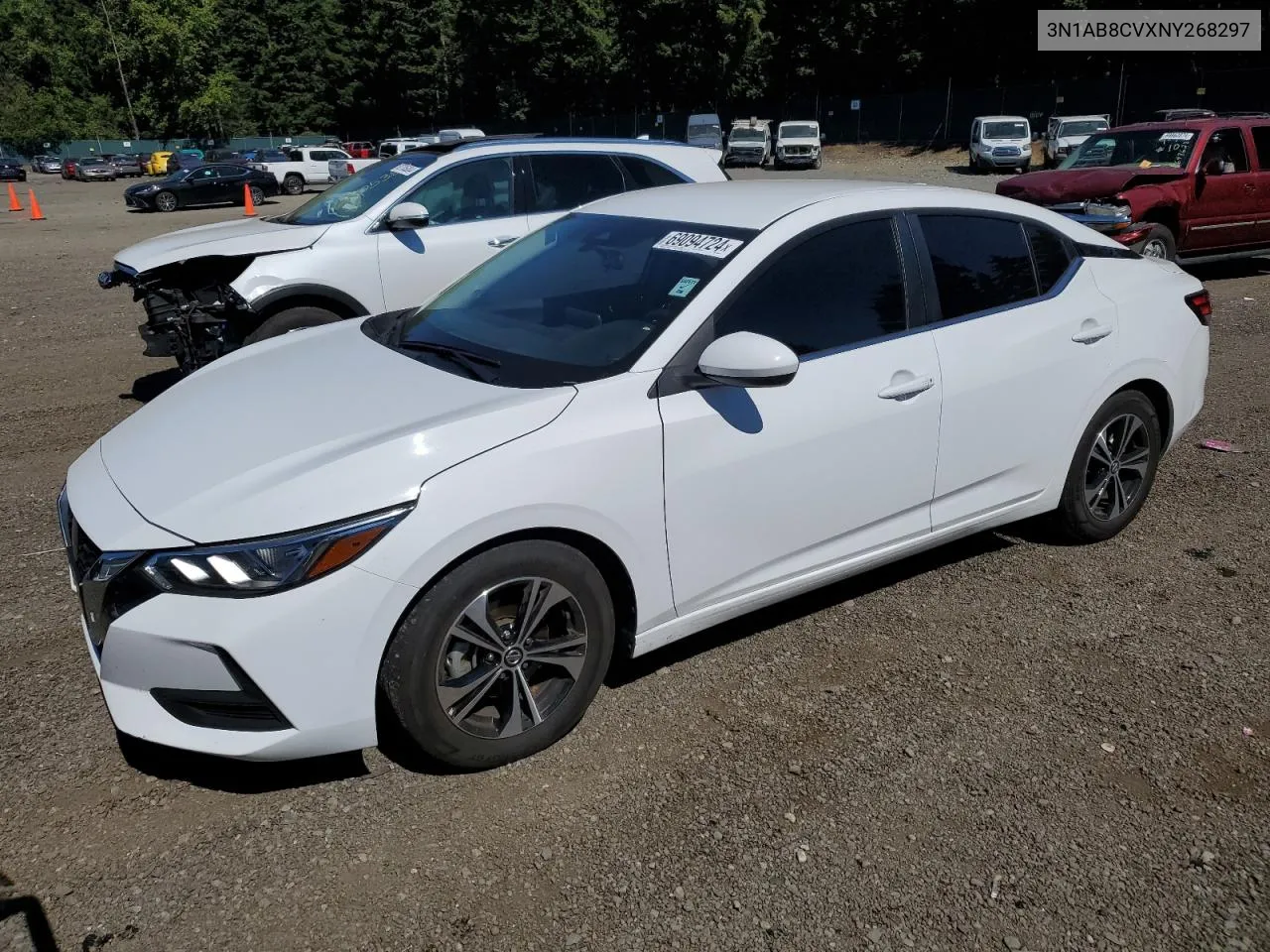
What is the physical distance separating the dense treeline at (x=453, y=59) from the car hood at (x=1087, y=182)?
44295 millimetres

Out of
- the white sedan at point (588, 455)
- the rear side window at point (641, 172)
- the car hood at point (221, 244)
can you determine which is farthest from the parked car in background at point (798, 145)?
the white sedan at point (588, 455)

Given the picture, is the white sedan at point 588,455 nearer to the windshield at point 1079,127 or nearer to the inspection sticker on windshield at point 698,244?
the inspection sticker on windshield at point 698,244

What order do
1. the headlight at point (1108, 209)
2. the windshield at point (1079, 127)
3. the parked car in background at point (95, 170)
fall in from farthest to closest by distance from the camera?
the parked car in background at point (95, 170) → the windshield at point (1079, 127) → the headlight at point (1108, 209)

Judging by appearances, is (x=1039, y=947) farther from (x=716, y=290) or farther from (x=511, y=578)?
(x=716, y=290)

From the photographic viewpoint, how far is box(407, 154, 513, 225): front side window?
7.38 meters

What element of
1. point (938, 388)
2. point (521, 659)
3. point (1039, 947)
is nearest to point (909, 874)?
point (1039, 947)

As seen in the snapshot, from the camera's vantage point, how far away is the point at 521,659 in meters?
3.02

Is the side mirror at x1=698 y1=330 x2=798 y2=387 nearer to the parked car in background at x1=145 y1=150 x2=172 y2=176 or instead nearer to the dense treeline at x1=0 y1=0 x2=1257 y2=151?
the dense treeline at x1=0 y1=0 x2=1257 y2=151

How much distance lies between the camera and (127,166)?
5381 cm

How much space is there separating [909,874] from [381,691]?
1.54 m

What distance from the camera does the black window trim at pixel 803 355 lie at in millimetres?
3236

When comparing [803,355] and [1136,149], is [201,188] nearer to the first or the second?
[1136,149]

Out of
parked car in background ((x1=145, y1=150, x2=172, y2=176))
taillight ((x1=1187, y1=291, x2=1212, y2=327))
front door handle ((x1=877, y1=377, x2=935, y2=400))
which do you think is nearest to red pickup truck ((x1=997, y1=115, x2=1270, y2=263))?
taillight ((x1=1187, y1=291, x2=1212, y2=327))

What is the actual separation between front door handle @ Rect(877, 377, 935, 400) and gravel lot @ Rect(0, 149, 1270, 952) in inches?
38.6
